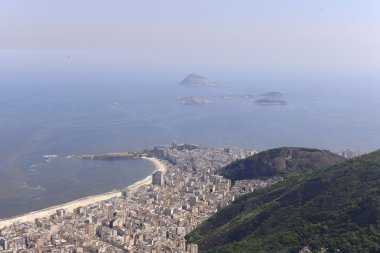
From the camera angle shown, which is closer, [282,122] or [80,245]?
[80,245]

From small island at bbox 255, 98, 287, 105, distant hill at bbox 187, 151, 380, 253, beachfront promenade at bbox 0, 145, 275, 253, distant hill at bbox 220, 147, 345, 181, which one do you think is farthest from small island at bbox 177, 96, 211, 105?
distant hill at bbox 187, 151, 380, 253

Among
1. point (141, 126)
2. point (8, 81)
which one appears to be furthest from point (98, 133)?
point (8, 81)

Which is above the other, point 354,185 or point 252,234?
point 354,185

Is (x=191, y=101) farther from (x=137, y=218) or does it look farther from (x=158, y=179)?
(x=137, y=218)

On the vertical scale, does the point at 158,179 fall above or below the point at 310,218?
below

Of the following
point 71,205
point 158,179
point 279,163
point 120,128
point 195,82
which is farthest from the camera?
point 195,82

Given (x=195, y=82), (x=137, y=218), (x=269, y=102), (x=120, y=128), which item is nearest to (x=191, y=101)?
(x=269, y=102)

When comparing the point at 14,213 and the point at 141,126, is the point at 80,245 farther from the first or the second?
the point at 141,126
